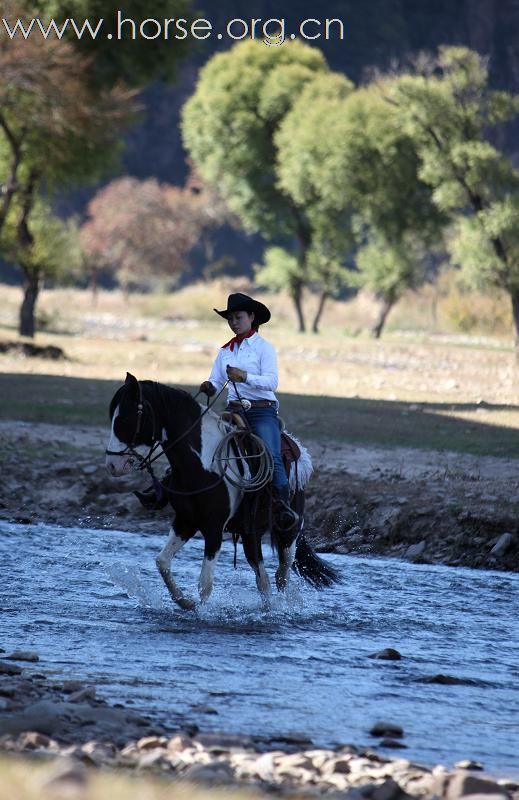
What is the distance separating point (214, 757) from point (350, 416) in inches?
715

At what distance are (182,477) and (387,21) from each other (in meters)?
133

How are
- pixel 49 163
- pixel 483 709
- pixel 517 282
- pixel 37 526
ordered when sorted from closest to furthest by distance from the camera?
1. pixel 483 709
2. pixel 37 526
3. pixel 49 163
4. pixel 517 282

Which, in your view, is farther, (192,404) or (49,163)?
(49,163)

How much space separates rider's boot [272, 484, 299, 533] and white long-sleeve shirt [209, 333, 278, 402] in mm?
819

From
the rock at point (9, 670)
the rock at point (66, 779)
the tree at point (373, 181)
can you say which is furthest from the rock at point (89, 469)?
the tree at point (373, 181)

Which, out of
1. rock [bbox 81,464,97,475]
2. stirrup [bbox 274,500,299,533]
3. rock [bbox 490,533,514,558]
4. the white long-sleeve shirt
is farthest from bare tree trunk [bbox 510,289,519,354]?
the white long-sleeve shirt

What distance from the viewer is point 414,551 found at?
15.7m

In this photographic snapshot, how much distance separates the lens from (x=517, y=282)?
52188mm

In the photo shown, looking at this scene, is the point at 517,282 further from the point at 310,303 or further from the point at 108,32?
the point at 310,303

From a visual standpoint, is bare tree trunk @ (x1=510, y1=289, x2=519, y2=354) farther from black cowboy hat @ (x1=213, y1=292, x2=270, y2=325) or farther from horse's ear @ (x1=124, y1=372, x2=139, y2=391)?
horse's ear @ (x1=124, y1=372, x2=139, y2=391)

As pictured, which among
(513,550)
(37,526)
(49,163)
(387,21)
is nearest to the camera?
(513,550)

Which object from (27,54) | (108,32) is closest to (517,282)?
(108,32)

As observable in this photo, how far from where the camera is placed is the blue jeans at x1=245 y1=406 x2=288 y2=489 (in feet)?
39.0

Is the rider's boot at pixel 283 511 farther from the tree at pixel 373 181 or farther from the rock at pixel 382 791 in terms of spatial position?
the tree at pixel 373 181
